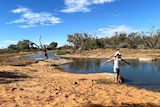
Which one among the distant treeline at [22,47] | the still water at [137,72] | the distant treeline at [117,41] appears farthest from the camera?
the distant treeline at [22,47]

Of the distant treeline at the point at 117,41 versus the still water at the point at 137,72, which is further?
the distant treeline at the point at 117,41

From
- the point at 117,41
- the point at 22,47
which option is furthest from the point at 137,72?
the point at 22,47

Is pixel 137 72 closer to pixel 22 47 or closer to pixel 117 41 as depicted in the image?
pixel 117 41

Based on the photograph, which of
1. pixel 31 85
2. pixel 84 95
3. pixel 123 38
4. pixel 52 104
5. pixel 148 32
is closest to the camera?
pixel 52 104

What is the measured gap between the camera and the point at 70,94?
9148mm

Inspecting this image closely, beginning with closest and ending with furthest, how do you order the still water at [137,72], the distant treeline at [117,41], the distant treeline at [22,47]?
the still water at [137,72] < the distant treeline at [117,41] < the distant treeline at [22,47]

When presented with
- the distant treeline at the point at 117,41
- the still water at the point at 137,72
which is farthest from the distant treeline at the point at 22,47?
the still water at the point at 137,72

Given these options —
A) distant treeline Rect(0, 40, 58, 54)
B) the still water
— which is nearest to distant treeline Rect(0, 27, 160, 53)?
distant treeline Rect(0, 40, 58, 54)

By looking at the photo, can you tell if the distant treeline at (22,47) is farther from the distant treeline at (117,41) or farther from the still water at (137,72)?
the still water at (137,72)

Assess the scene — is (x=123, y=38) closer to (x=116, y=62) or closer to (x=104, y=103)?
(x=116, y=62)

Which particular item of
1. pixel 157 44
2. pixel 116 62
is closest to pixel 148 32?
pixel 157 44

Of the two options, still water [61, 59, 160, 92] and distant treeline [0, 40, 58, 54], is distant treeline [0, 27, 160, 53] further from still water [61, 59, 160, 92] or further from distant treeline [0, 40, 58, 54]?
still water [61, 59, 160, 92]

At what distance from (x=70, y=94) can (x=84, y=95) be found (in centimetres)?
54

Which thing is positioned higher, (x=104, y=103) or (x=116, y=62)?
(x=116, y=62)
